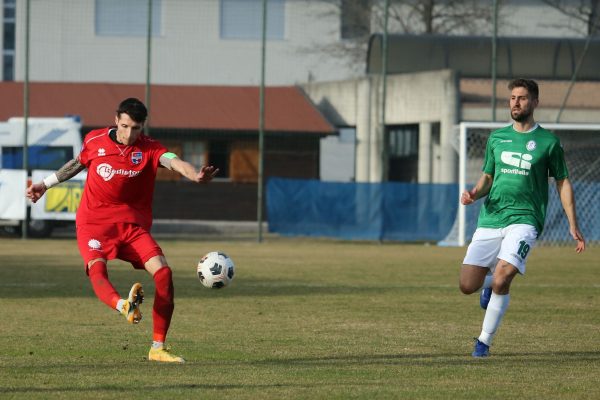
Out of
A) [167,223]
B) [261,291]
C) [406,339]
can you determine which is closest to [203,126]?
[167,223]

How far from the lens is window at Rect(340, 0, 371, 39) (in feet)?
156

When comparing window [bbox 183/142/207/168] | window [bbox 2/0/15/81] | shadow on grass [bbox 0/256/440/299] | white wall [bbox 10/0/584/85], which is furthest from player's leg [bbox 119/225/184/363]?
window [bbox 2/0/15/81]

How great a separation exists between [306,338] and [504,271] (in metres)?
2.11

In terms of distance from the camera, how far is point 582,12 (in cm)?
4284

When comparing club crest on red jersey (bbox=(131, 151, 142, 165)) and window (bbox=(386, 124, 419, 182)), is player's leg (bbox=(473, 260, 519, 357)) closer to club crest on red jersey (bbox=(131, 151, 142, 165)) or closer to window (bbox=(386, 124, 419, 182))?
club crest on red jersey (bbox=(131, 151, 142, 165))

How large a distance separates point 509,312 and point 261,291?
3.96 meters

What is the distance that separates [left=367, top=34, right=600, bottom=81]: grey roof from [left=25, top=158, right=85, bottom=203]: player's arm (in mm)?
27353

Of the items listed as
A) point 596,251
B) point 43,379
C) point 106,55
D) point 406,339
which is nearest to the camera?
point 43,379

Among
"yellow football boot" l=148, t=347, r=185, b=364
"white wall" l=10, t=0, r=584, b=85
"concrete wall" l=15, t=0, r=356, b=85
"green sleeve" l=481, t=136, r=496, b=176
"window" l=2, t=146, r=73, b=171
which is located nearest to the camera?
"yellow football boot" l=148, t=347, r=185, b=364

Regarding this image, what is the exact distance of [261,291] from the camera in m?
16.9

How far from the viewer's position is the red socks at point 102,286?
928cm

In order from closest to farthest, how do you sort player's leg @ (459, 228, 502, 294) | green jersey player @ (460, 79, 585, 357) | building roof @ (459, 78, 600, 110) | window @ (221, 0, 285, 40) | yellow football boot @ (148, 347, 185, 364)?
yellow football boot @ (148, 347, 185, 364), green jersey player @ (460, 79, 585, 357), player's leg @ (459, 228, 502, 294), building roof @ (459, 78, 600, 110), window @ (221, 0, 285, 40)

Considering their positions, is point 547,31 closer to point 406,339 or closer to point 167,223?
point 167,223

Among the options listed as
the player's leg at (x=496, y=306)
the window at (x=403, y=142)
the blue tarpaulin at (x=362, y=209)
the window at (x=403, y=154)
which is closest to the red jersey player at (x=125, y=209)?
the player's leg at (x=496, y=306)
